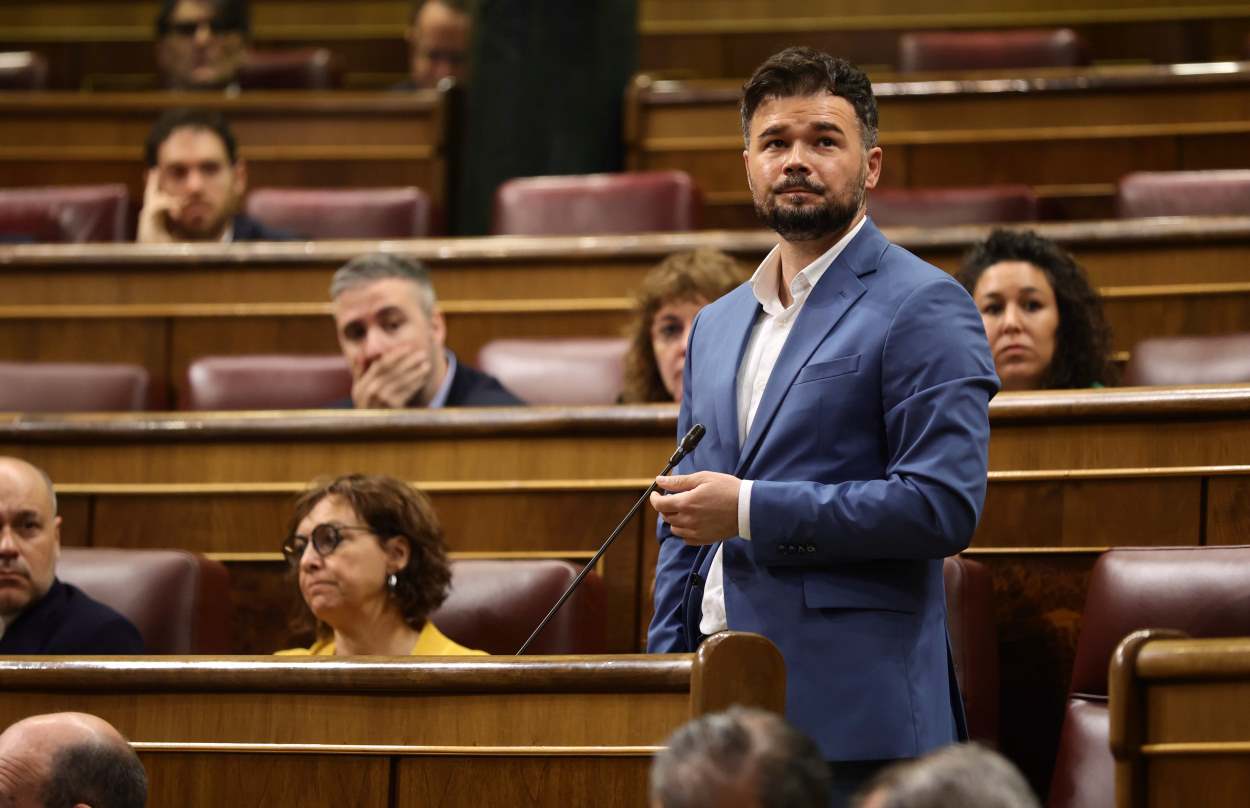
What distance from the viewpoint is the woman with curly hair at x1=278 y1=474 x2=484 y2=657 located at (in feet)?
3.57

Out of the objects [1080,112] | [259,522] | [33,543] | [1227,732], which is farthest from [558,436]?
[1080,112]

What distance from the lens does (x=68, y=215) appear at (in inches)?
74.6

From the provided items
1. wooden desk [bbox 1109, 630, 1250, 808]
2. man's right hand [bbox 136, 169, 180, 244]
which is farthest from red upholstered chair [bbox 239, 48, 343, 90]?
wooden desk [bbox 1109, 630, 1250, 808]

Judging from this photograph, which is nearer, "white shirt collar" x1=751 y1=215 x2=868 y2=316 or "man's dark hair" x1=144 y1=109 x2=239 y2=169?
"white shirt collar" x1=751 y1=215 x2=868 y2=316

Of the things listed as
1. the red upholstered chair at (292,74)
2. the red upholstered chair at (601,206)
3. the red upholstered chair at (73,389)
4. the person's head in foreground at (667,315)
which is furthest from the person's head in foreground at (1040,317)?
the red upholstered chair at (292,74)

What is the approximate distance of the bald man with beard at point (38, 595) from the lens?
1.08m

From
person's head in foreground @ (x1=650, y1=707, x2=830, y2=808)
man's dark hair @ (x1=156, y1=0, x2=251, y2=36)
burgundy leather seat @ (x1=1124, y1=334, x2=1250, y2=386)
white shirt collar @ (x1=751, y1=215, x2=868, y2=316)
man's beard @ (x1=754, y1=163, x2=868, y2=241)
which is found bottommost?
person's head in foreground @ (x1=650, y1=707, x2=830, y2=808)

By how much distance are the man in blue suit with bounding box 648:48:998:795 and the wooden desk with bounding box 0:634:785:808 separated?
0.13 feet

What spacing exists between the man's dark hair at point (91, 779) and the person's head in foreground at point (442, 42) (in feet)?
4.96

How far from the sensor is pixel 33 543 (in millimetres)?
1123

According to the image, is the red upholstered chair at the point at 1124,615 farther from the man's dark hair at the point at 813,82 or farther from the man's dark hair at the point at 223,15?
the man's dark hair at the point at 223,15

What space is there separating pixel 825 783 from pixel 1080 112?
151 cm

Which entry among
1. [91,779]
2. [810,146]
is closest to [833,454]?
[810,146]

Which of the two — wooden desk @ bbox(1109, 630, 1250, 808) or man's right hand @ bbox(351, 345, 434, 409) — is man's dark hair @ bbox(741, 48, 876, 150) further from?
man's right hand @ bbox(351, 345, 434, 409)
